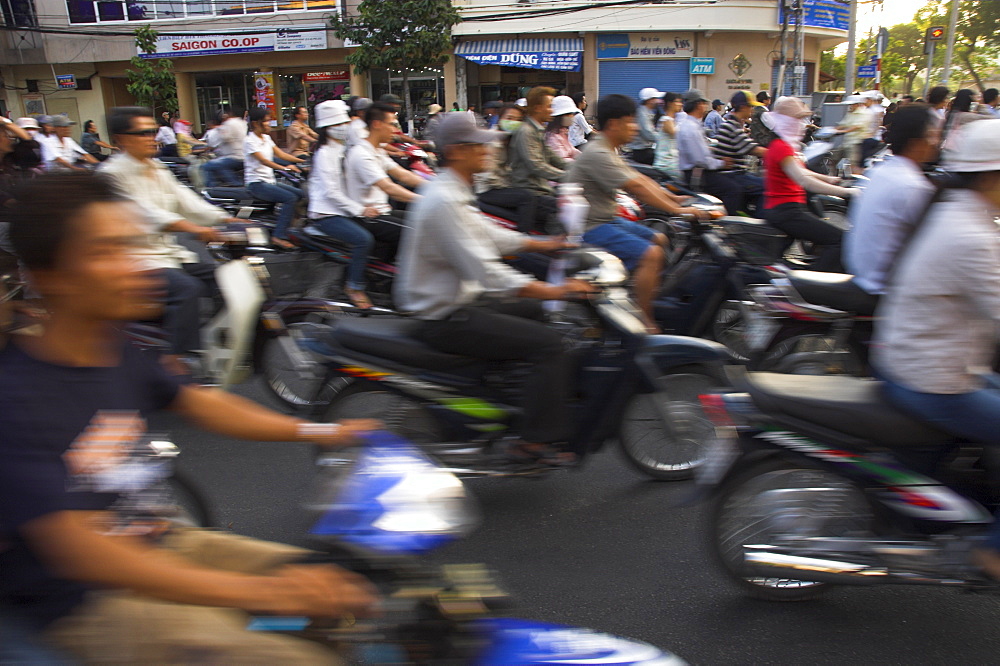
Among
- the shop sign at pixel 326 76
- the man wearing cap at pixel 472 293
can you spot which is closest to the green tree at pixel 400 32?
the shop sign at pixel 326 76

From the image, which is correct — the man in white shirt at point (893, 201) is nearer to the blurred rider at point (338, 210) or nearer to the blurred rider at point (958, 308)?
the blurred rider at point (958, 308)

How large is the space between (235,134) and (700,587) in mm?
9250

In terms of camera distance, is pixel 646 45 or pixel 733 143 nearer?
pixel 733 143

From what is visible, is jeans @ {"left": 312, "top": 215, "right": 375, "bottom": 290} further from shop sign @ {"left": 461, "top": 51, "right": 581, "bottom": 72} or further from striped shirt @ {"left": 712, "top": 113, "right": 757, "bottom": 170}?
shop sign @ {"left": 461, "top": 51, "right": 581, "bottom": 72}

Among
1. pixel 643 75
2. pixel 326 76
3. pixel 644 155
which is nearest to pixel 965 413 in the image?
pixel 644 155

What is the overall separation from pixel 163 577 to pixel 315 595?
0.93 feet

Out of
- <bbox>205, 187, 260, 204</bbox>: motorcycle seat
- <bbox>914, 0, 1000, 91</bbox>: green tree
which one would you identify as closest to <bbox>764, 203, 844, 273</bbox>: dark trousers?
<bbox>205, 187, 260, 204</bbox>: motorcycle seat

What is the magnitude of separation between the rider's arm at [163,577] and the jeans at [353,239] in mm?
5034

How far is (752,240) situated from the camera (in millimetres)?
5105

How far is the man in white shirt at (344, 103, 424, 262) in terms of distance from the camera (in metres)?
6.50

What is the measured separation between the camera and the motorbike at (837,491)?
2631mm

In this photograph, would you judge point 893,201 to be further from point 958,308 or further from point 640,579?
point 640,579

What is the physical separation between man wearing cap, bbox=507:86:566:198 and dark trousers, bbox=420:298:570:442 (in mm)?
3834

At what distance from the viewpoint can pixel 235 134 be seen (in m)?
10.6
